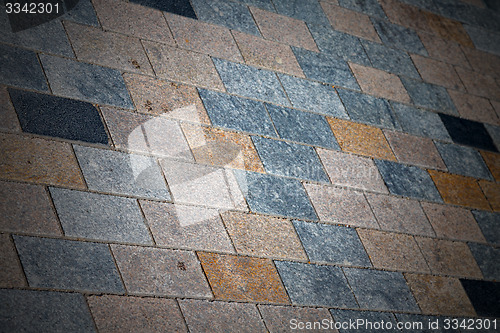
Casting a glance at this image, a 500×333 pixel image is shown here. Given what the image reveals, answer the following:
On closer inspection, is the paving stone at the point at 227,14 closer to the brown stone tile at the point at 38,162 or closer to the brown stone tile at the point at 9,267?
the brown stone tile at the point at 38,162

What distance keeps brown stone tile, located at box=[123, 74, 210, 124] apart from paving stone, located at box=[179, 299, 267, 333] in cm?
160

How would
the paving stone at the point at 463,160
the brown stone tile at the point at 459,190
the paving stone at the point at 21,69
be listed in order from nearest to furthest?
the paving stone at the point at 21,69, the brown stone tile at the point at 459,190, the paving stone at the point at 463,160

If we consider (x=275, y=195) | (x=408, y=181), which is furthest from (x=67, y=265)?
(x=408, y=181)

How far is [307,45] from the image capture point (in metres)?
5.56

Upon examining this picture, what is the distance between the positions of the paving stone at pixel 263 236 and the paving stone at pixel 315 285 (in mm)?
100

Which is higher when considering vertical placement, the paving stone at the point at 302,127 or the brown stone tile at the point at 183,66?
the brown stone tile at the point at 183,66

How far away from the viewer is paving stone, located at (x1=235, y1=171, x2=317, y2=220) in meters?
4.09

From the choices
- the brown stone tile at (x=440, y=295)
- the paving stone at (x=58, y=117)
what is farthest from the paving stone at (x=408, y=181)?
the paving stone at (x=58, y=117)

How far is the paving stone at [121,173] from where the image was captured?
3535 mm

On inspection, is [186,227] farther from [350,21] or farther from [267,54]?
[350,21]

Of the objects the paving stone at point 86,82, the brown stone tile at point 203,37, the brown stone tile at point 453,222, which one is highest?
the brown stone tile at point 203,37

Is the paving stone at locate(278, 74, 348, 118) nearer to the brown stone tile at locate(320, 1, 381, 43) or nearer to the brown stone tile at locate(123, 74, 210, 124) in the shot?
the brown stone tile at locate(123, 74, 210, 124)

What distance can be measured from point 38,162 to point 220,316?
5.30 ft

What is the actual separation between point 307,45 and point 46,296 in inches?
151
